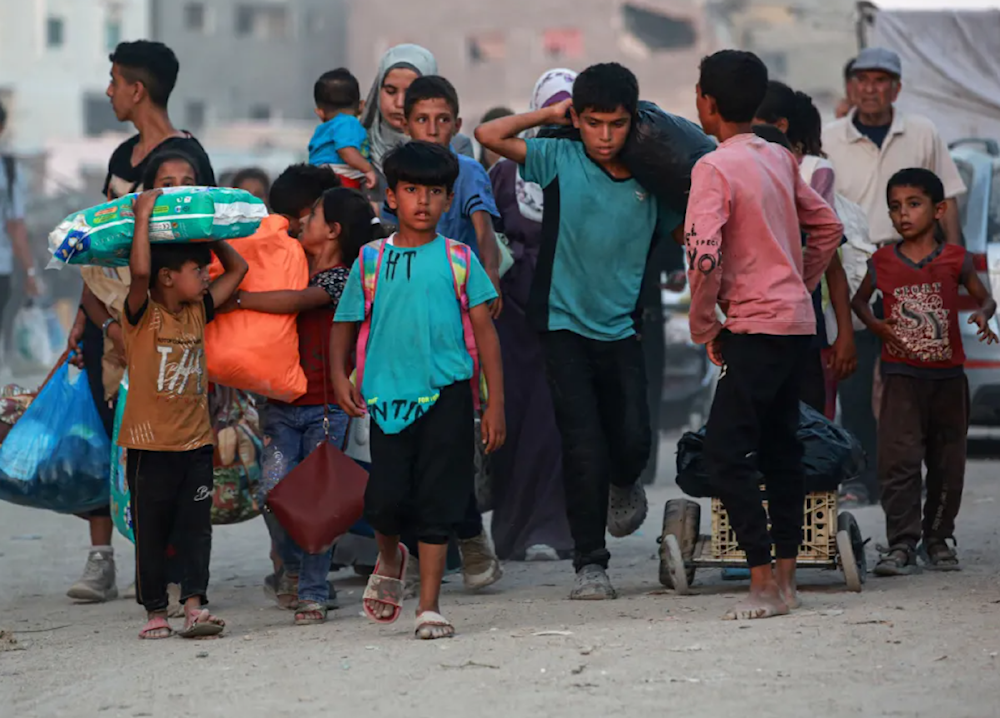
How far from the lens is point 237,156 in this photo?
133 feet

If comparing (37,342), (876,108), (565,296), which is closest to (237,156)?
(37,342)

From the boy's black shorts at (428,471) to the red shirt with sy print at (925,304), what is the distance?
224 centimetres

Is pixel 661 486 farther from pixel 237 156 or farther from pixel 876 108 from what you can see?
pixel 237 156

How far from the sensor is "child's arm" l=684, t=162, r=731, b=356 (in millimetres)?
5648

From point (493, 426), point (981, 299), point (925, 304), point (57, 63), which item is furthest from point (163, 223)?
point (57, 63)

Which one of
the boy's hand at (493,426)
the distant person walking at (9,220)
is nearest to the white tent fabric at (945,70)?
the distant person walking at (9,220)

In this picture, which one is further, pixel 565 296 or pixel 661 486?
pixel 661 486

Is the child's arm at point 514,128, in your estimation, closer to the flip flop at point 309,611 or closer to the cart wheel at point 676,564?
the cart wheel at point 676,564

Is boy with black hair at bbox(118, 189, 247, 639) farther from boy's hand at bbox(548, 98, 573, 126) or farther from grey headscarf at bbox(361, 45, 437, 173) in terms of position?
grey headscarf at bbox(361, 45, 437, 173)

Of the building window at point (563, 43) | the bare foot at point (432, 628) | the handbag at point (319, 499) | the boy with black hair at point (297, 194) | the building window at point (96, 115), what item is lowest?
the bare foot at point (432, 628)

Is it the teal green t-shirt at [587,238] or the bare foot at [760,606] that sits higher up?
the teal green t-shirt at [587,238]

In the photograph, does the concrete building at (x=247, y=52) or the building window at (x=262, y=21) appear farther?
the building window at (x=262, y=21)

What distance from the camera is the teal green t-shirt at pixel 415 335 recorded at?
568cm

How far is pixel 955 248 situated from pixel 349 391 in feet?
9.07
